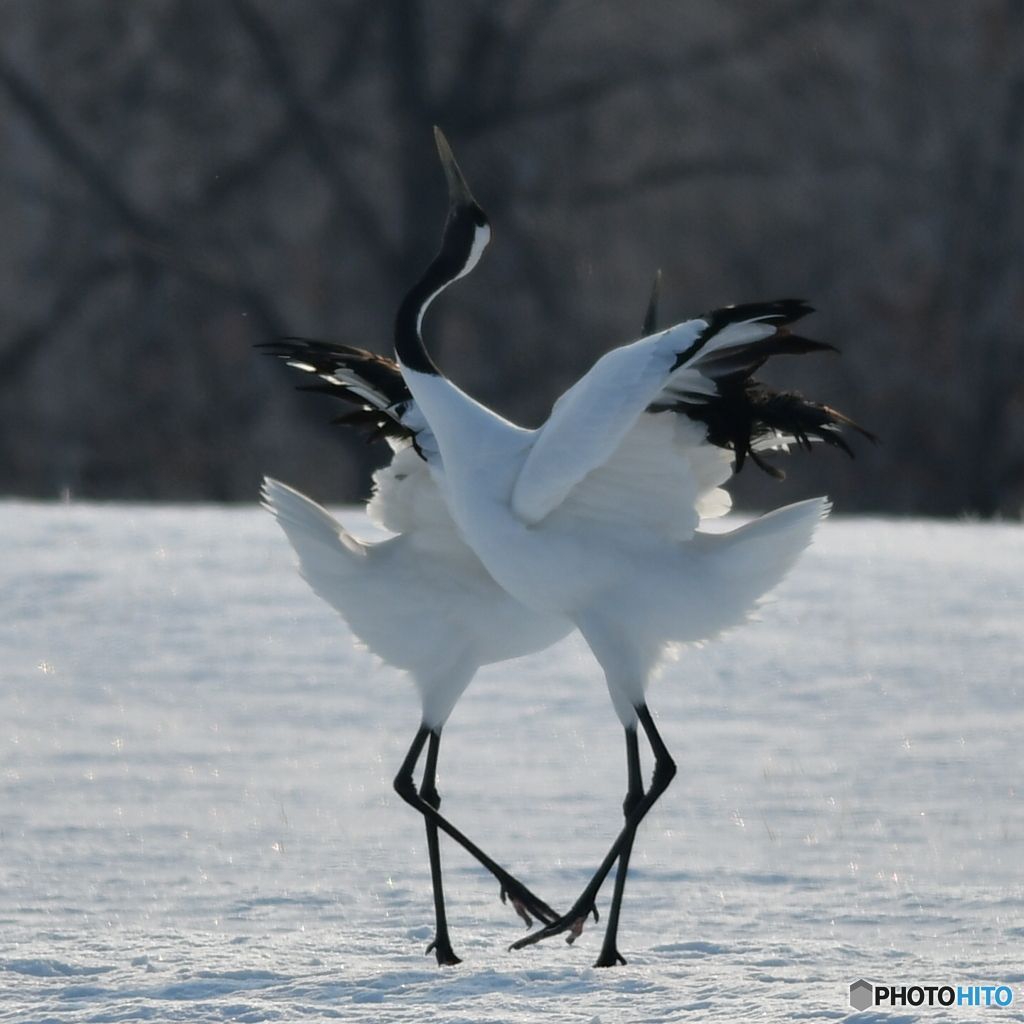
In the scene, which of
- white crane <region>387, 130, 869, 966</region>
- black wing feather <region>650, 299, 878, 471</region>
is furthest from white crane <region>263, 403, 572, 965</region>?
black wing feather <region>650, 299, 878, 471</region>

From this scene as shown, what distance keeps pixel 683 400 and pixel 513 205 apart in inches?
618

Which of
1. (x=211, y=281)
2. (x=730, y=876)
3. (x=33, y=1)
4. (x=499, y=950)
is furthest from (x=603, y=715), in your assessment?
(x=33, y=1)

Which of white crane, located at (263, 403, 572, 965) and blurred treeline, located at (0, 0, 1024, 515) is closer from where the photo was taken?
→ white crane, located at (263, 403, 572, 965)

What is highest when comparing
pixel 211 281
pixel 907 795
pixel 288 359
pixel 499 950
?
pixel 211 281

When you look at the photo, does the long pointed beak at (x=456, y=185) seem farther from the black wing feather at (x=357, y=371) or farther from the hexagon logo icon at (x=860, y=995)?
the hexagon logo icon at (x=860, y=995)

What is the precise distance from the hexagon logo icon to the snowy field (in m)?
0.05

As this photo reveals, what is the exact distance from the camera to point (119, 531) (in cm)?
966

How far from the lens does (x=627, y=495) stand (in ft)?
14.9

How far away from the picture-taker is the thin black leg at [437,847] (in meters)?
4.59

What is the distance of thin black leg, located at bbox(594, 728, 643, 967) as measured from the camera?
4332mm

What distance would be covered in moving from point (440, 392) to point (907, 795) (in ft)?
7.84

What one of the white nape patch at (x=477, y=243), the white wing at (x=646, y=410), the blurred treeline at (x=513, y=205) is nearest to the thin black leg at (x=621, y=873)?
the white wing at (x=646, y=410)

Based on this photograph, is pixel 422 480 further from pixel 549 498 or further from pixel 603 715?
pixel 603 715

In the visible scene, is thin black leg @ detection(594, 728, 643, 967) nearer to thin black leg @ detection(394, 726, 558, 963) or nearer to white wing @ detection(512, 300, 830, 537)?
thin black leg @ detection(394, 726, 558, 963)
